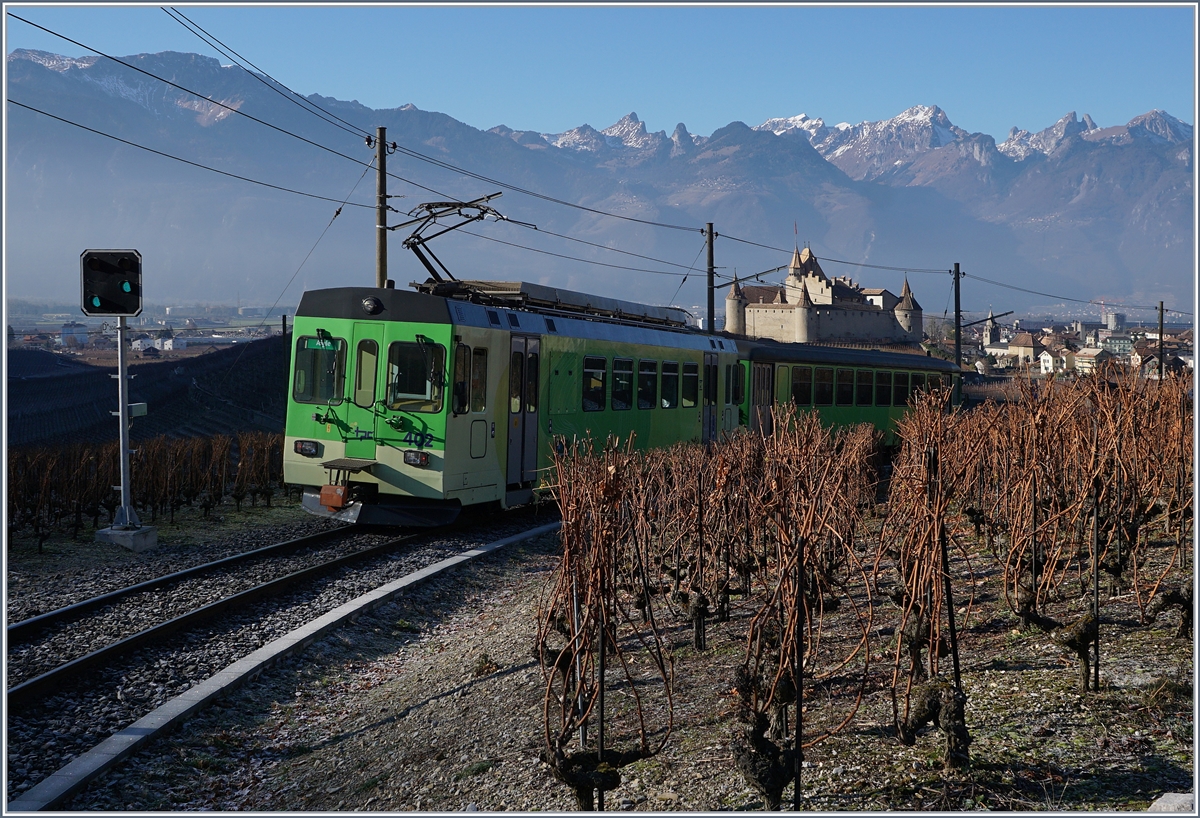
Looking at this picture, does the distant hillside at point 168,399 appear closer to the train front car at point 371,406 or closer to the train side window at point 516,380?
the train front car at point 371,406

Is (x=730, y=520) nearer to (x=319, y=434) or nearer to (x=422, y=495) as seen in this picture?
(x=422, y=495)

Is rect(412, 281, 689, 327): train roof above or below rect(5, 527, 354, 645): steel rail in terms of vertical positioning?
above

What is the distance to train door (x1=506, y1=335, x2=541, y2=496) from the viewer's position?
13508 mm

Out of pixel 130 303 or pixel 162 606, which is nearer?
pixel 162 606

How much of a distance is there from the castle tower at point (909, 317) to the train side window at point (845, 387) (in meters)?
123

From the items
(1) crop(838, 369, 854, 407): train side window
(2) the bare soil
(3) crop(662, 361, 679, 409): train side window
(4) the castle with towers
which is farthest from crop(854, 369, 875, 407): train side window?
(4) the castle with towers

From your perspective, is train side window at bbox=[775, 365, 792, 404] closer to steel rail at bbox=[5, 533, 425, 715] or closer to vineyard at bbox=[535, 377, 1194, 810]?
vineyard at bbox=[535, 377, 1194, 810]

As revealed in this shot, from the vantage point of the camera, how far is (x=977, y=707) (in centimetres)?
555

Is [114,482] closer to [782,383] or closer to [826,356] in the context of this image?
[782,383]

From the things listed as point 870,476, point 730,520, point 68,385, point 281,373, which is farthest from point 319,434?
point 68,385

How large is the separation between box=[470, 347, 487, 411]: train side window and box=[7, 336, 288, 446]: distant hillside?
16689 millimetres

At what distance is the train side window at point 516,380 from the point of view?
13.4m

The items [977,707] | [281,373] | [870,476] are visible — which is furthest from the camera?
[281,373]

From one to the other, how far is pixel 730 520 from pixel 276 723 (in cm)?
410
